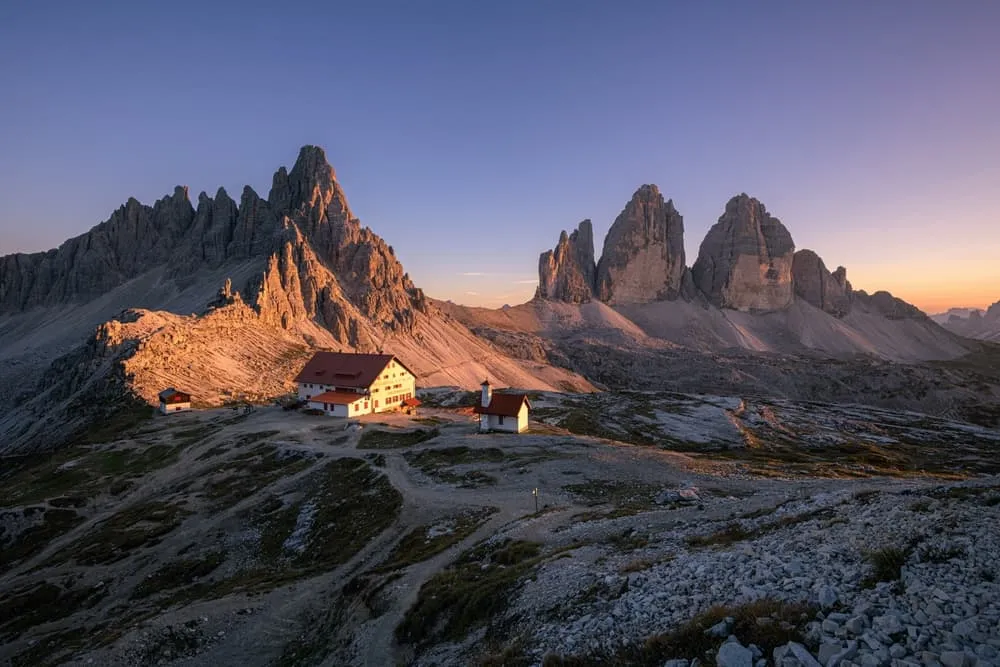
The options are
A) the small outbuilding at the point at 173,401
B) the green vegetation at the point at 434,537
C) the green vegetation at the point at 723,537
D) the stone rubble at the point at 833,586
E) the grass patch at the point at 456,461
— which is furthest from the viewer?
the small outbuilding at the point at 173,401

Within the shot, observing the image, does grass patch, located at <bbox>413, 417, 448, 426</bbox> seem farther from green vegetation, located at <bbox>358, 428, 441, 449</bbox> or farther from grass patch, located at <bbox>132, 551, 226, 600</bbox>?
grass patch, located at <bbox>132, 551, 226, 600</bbox>

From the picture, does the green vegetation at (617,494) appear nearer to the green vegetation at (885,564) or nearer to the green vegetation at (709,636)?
the green vegetation at (885,564)

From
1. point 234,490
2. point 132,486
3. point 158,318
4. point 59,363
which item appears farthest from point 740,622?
point 59,363

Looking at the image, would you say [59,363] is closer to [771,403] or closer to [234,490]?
[234,490]

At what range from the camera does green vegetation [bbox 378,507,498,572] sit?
31359 millimetres

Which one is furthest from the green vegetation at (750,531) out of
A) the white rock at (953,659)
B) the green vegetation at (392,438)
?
the green vegetation at (392,438)

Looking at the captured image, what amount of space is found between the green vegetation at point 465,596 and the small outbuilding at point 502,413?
46066 millimetres

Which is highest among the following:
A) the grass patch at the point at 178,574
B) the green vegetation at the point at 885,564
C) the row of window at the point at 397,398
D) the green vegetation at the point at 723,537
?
the green vegetation at the point at 885,564

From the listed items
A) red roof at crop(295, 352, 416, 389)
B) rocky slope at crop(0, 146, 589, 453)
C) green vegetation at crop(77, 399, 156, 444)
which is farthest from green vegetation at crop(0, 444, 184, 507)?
red roof at crop(295, 352, 416, 389)

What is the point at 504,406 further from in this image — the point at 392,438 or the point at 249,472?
the point at 249,472

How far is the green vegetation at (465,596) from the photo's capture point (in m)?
20.8

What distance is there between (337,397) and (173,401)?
1202 inches

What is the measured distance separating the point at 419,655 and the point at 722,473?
113ft

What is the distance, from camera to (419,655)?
67.0 feet
